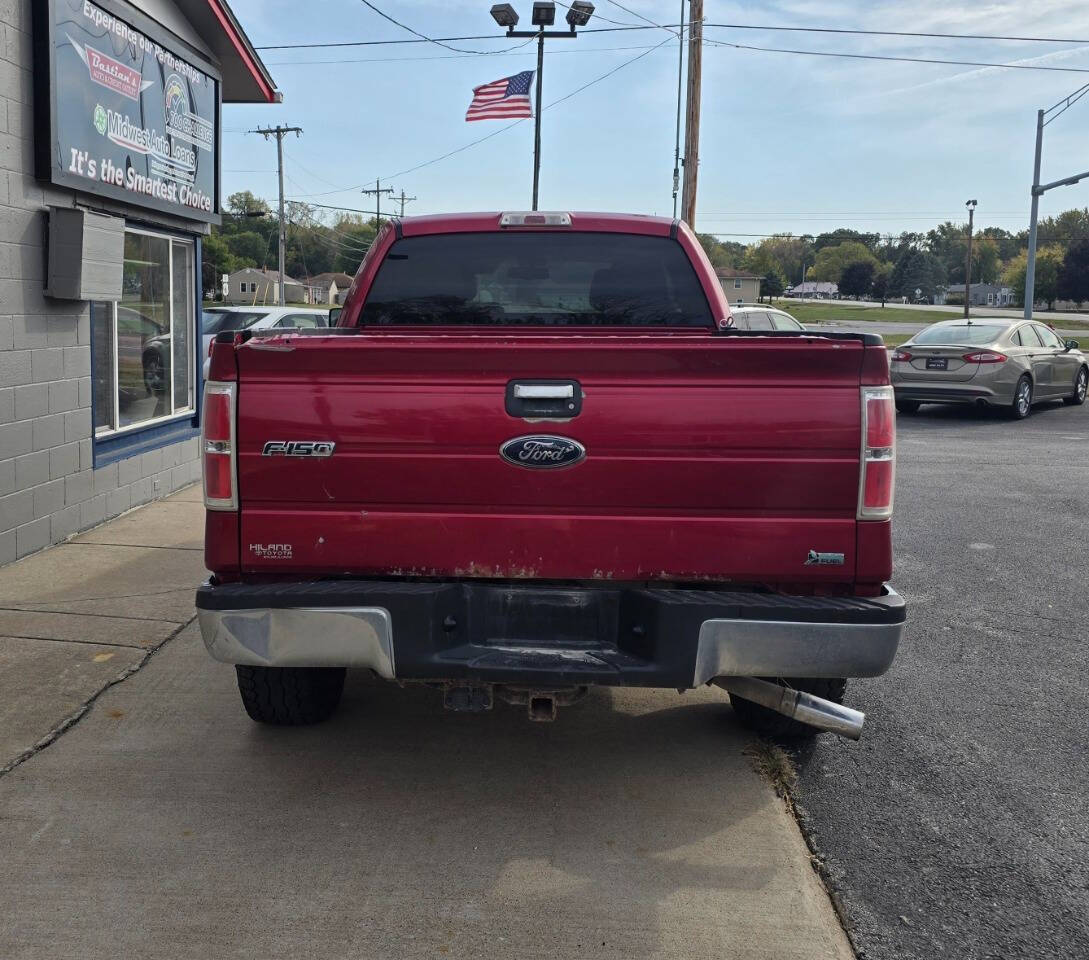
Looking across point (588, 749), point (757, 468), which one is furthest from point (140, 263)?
point (757, 468)

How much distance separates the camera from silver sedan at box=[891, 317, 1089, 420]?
666 inches

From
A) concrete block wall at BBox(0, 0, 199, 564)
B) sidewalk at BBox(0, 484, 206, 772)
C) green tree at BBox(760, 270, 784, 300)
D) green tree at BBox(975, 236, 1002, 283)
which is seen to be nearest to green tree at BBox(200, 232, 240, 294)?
green tree at BBox(760, 270, 784, 300)

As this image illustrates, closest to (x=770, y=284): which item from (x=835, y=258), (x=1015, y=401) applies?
(x=835, y=258)

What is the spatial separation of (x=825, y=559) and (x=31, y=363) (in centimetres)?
588

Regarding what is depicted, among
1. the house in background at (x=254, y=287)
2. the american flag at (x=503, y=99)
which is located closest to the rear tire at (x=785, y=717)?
the american flag at (x=503, y=99)

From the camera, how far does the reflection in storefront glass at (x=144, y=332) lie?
930 centimetres

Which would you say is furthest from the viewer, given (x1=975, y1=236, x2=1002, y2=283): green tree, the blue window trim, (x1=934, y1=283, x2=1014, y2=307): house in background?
(x1=975, y1=236, x2=1002, y2=283): green tree

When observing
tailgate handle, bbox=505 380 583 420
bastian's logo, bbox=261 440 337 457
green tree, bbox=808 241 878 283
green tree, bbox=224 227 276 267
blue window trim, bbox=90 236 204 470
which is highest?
green tree, bbox=808 241 878 283

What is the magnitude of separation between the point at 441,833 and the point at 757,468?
5.18 ft

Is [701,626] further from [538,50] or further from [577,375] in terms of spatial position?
[538,50]

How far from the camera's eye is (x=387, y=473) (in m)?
3.59

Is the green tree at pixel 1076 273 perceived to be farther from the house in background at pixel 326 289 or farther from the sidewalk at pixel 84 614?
the sidewalk at pixel 84 614

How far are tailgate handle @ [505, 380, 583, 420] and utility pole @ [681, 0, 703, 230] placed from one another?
19622 millimetres

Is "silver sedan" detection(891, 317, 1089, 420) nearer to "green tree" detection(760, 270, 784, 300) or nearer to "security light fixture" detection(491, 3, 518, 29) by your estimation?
"security light fixture" detection(491, 3, 518, 29)
